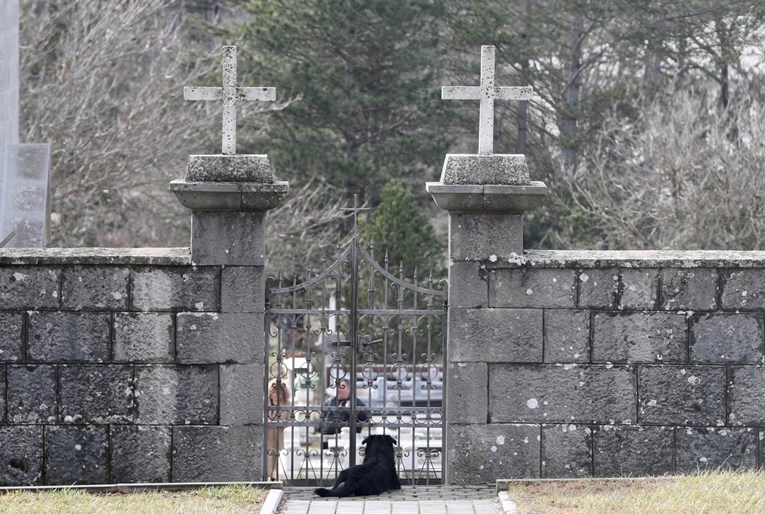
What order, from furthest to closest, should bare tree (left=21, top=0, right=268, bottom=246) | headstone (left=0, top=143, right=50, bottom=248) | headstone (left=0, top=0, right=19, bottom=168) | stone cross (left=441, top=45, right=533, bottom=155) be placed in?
bare tree (left=21, top=0, right=268, bottom=246) < headstone (left=0, top=0, right=19, bottom=168) < headstone (left=0, top=143, right=50, bottom=248) < stone cross (left=441, top=45, right=533, bottom=155)

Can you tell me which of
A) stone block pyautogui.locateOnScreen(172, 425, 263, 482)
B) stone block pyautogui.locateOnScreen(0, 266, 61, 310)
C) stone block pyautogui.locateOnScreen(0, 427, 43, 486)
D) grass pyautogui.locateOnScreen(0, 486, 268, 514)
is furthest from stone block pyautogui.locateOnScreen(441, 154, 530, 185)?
stone block pyautogui.locateOnScreen(0, 427, 43, 486)

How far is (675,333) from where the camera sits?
25.8 feet

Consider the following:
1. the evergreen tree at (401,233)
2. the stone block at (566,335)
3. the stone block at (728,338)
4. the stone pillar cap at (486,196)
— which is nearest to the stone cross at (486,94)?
the stone pillar cap at (486,196)

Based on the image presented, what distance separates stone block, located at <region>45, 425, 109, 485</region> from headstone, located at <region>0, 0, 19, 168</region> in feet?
17.2

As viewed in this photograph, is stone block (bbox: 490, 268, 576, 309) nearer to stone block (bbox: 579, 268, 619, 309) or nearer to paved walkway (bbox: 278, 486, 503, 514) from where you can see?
stone block (bbox: 579, 268, 619, 309)

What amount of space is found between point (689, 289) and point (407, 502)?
2.27 meters

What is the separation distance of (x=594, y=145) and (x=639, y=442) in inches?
754

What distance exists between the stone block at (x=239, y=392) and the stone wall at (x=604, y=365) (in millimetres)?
1267

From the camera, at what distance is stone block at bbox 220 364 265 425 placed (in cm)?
785

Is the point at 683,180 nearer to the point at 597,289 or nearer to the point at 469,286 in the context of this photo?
the point at 597,289

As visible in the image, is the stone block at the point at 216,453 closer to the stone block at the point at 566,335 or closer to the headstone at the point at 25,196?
the stone block at the point at 566,335

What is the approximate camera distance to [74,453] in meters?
7.84

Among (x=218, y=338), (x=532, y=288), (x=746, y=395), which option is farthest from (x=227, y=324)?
(x=746, y=395)

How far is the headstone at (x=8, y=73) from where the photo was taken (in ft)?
41.7
